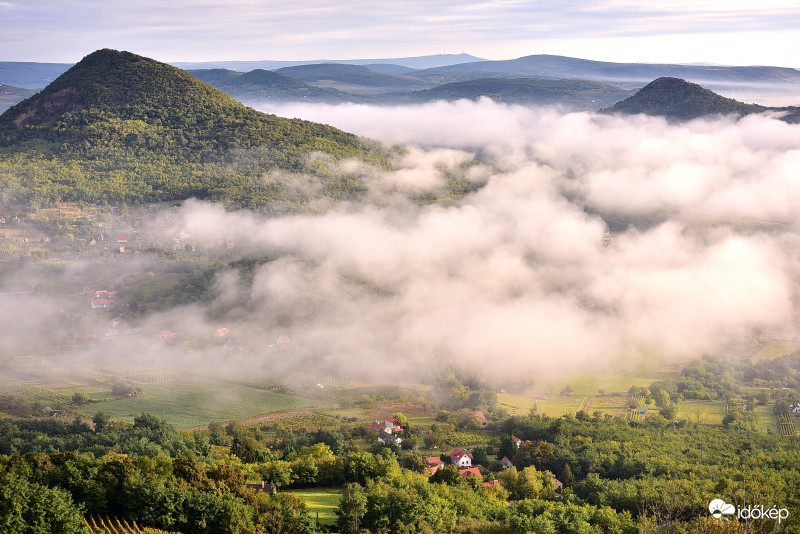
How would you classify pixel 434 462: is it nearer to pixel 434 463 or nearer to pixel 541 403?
pixel 434 463

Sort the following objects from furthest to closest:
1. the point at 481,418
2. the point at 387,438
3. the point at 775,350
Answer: the point at 775,350 < the point at 481,418 < the point at 387,438

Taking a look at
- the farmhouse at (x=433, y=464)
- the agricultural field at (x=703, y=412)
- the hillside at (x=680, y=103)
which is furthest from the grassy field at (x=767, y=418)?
the hillside at (x=680, y=103)

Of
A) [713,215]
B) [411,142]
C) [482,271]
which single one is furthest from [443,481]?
[411,142]

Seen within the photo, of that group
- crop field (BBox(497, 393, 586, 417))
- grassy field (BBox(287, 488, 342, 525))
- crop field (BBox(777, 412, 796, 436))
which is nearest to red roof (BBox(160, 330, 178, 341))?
crop field (BBox(497, 393, 586, 417))

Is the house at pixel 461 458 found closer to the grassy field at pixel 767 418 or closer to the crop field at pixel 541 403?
the crop field at pixel 541 403

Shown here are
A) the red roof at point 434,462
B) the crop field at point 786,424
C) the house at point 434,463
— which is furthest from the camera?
the crop field at point 786,424

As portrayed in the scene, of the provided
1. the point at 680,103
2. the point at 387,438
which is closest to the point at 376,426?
the point at 387,438

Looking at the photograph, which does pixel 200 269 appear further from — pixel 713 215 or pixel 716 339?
pixel 713 215
